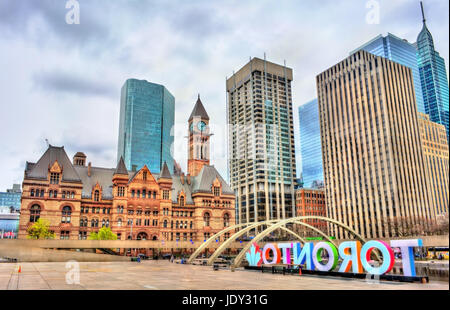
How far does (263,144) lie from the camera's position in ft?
591

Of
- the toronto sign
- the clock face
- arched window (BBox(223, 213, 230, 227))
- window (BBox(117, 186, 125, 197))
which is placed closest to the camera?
the toronto sign

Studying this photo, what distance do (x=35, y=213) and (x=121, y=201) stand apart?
1895 centimetres

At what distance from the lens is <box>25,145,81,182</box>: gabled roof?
8500 cm

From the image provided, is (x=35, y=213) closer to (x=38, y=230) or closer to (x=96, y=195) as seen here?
(x=38, y=230)

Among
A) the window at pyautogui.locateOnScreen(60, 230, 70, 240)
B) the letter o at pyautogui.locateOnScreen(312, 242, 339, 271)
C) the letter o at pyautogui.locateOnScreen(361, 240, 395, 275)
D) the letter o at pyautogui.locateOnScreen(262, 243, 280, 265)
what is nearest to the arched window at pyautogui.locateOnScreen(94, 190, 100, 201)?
the window at pyautogui.locateOnScreen(60, 230, 70, 240)

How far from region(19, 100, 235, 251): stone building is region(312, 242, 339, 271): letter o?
61.2 meters

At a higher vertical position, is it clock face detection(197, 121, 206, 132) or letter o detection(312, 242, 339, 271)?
clock face detection(197, 121, 206, 132)

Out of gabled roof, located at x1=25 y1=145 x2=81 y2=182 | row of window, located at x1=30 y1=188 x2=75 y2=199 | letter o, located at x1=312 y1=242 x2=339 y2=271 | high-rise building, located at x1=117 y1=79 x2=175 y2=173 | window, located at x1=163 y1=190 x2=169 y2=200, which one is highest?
high-rise building, located at x1=117 y1=79 x2=175 y2=173

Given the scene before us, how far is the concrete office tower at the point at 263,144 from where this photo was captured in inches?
6845

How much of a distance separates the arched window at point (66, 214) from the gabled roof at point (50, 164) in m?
6.69

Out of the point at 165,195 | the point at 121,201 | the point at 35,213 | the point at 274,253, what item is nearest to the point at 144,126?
the point at 165,195

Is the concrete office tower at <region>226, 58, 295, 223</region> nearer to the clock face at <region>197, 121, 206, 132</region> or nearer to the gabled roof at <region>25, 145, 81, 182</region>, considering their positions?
the clock face at <region>197, 121, 206, 132</region>

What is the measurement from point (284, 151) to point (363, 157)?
52515 mm
